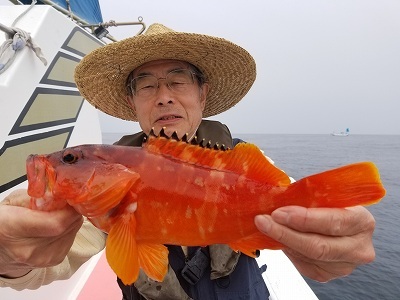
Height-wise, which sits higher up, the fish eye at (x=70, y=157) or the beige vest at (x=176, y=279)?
the fish eye at (x=70, y=157)

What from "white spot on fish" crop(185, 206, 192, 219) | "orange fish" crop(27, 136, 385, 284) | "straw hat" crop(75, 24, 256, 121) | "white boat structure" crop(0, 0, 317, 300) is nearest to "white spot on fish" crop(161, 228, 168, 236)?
"orange fish" crop(27, 136, 385, 284)

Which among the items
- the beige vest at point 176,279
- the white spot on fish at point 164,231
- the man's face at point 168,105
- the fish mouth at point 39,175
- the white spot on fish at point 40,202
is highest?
the man's face at point 168,105

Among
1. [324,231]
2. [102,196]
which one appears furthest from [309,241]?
[102,196]

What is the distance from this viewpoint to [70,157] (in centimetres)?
144

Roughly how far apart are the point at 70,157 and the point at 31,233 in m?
0.38

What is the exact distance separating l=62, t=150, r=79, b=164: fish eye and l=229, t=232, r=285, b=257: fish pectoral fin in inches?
34.2

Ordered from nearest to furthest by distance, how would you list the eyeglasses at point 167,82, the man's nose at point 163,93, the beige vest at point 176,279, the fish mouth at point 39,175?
1. the fish mouth at point 39,175
2. the beige vest at point 176,279
3. the man's nose at point 163,93
4. the eyeglasses at point 167,82

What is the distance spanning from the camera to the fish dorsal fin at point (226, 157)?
1460mm

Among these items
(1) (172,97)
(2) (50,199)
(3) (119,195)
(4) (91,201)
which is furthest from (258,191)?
(1) (172,97)

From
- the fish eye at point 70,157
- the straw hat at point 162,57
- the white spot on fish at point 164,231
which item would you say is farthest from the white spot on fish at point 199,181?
the straw hat at point 162,57

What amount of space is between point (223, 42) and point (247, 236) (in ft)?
6.41

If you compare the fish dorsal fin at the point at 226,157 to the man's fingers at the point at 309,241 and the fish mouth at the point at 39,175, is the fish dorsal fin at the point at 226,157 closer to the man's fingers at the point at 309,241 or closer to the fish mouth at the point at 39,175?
the man's fingers at the point at 309,241

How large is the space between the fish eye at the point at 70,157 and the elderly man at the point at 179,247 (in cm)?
23

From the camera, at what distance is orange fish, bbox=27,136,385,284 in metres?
1.38
